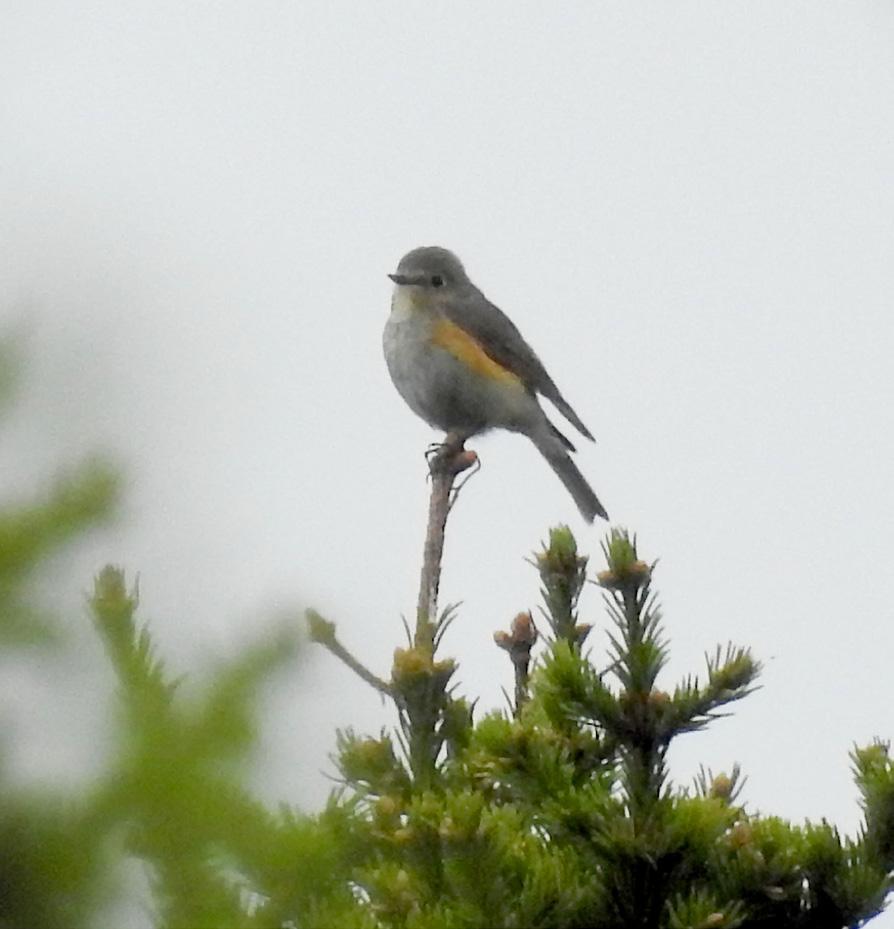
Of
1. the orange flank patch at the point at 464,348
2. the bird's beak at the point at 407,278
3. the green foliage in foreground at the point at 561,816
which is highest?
the bird's beak at the point at 407,278

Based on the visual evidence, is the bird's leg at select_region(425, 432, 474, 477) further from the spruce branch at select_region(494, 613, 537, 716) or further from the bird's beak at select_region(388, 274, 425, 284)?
the bird's beak at select_region(388, 274, 425, 284)

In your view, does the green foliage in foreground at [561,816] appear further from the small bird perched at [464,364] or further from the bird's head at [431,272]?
the bird's head at [431,272]

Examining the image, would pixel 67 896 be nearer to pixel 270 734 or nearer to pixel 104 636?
pixel 270 734

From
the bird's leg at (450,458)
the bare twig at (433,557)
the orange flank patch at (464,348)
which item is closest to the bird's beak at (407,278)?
the orange flank patch at (464,348)

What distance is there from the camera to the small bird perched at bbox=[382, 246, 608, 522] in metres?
7.07

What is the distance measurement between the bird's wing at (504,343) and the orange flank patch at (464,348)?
0.31 feet

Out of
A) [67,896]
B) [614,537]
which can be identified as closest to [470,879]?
[614,537]

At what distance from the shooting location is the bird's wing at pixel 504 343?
7.46 meters

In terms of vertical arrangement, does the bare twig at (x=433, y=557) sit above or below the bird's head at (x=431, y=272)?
below

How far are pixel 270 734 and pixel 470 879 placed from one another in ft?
2.88

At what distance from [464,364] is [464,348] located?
0.08 metres

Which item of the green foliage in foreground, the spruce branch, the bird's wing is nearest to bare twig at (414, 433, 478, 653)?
the green foliage in foreground

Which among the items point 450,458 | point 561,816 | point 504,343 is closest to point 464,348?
point 504,343

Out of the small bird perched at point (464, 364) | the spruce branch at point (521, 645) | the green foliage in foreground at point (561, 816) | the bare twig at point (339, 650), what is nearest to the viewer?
the green foliage in foreground at point (561, 816)
